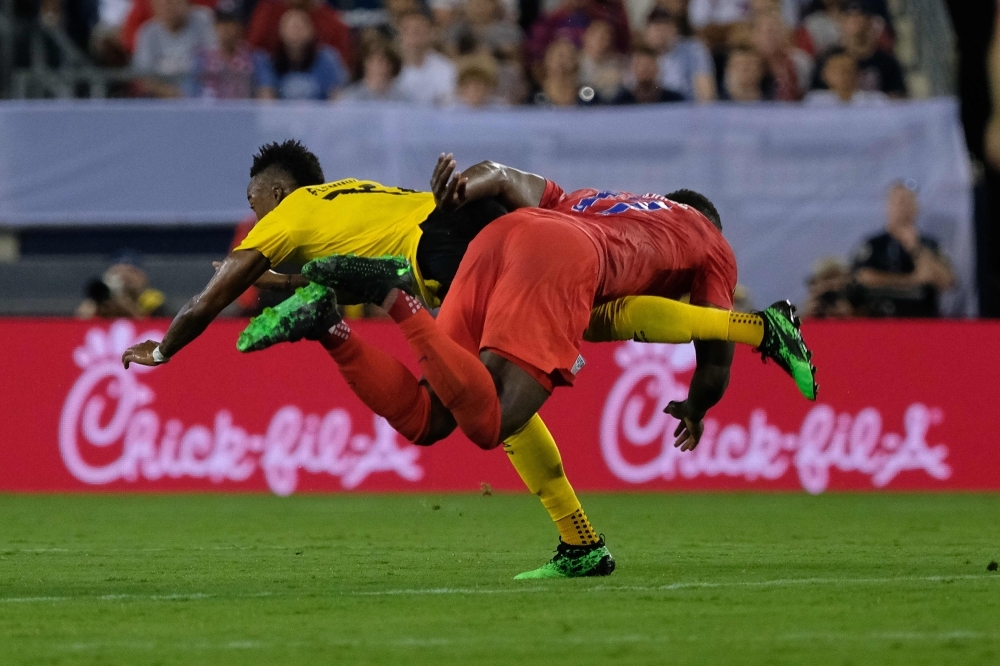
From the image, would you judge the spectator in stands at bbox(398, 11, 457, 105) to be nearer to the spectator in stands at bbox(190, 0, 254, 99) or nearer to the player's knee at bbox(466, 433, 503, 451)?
the spectator in stands at bbox(190, 0, 254, 99)

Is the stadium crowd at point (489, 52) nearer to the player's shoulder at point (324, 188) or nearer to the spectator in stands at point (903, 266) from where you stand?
the spectator in stands at point (903, 266)

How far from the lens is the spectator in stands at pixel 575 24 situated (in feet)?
53.4

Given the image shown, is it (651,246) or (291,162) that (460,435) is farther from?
(651,246)

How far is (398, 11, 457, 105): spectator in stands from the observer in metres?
15.6

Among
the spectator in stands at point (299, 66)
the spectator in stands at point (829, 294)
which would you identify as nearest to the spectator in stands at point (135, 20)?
the spectator in stands at point (299, 66)

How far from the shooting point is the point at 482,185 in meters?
7.36

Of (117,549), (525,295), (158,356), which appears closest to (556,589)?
(525,295)

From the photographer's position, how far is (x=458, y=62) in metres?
15.6

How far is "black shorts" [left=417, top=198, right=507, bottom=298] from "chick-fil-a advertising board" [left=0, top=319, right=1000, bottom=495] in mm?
5443

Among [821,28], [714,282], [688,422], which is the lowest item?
[688,422]

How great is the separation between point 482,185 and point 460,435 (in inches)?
238

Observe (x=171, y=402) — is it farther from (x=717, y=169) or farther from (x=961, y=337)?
(x=961, y=337)

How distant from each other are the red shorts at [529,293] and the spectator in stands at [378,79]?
333 inches

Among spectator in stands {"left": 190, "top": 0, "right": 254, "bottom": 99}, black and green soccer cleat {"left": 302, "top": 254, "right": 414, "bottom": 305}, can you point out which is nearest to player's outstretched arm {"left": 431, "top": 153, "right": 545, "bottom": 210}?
black and green soccer cleat {"left": 302, "top": 254, "right": 414, "bottom": 305}
